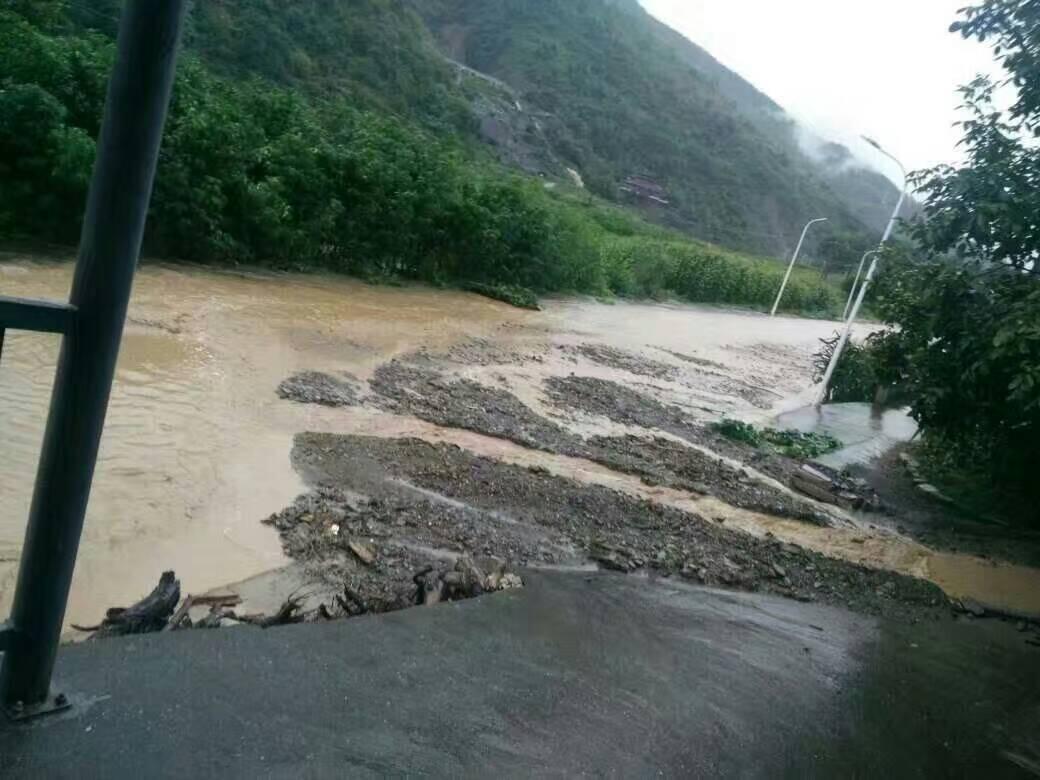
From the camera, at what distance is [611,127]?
84.1m

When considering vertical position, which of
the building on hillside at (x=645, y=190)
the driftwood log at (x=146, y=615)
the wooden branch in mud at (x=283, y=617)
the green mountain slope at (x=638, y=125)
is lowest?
the wooden branch in mud at (x=283, y=617)

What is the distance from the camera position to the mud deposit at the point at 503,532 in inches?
240

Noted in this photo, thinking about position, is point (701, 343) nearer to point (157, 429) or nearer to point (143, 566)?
point (157, 429)

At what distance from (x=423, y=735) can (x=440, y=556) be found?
9.91 feet

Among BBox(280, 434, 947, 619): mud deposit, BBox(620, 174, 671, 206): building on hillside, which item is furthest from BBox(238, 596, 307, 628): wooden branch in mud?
BBox(620, 174, 671, 206): building on hillside

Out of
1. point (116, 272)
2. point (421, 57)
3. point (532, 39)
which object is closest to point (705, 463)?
point (116, 272)

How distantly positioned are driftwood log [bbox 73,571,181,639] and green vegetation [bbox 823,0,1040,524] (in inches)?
279

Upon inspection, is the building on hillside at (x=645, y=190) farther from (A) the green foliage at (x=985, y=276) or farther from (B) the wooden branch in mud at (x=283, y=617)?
(B) the wooden branch in mud at (x=283, y=617)

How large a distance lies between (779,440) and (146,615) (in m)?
11.4

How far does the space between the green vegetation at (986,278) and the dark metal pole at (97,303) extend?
7.76m

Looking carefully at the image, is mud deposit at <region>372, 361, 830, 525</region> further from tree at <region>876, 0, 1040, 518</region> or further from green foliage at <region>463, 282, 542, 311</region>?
green foliage at <region>463, 282, 542, 311</region>

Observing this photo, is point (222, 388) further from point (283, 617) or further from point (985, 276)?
point (985, 276)

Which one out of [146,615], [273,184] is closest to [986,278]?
[146,615]

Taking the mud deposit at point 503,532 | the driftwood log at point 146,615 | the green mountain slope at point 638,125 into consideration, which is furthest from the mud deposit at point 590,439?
the green mountain slope at point 638,125
